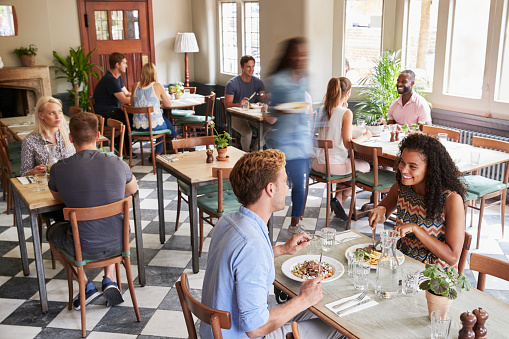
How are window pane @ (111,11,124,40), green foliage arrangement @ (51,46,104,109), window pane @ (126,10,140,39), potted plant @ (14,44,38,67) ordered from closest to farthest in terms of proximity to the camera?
potted plant @ (14,44,38,67)
green foliage arrangement @ (51,46,104,109)
window pane @ (111,11,124,40)
window pane @ (126,10,140,39)

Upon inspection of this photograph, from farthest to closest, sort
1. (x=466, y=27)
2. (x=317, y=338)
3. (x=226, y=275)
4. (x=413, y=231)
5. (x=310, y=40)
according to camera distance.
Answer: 1. (x=310, y=40)
2. (x=466, y=27)
3. (x=413, y=231)
4. (x=317, y=338)
5. (x=226, y=275)

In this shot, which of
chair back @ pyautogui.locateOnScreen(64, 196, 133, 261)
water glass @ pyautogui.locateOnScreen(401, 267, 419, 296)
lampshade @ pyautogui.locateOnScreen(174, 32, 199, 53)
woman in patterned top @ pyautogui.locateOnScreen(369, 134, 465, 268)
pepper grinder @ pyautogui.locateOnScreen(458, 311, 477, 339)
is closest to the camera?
pepper grinder @ pyautogui.locateOnScreen(458, 311, 477, 339)

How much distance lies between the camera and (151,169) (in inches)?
276

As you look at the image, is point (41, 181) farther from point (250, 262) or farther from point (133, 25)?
point (133, 25)

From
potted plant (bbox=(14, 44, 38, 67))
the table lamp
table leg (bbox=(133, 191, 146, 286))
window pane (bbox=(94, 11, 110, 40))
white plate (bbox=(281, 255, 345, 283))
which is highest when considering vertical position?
window pane (bbox=(94, 11, 110, 40))

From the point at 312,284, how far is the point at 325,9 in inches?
240

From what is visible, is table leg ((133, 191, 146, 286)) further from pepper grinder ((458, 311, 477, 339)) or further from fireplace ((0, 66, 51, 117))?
fireplace ((0, 66, 51, 117))

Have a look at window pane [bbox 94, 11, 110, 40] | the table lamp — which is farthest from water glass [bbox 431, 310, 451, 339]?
window pane [bbox 94, 11, 110, 40]

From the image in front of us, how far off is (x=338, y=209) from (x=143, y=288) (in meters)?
2.14

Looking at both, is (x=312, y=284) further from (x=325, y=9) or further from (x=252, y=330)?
(x=325, y=9)

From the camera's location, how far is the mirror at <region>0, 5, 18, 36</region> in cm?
763

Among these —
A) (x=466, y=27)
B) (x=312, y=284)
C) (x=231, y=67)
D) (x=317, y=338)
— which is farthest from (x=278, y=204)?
(x=231, y=67)

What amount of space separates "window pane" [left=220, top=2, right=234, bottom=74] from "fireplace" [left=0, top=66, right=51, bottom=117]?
3.10m

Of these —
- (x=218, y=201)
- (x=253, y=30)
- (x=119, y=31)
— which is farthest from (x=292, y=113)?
(x=119, y=31)
